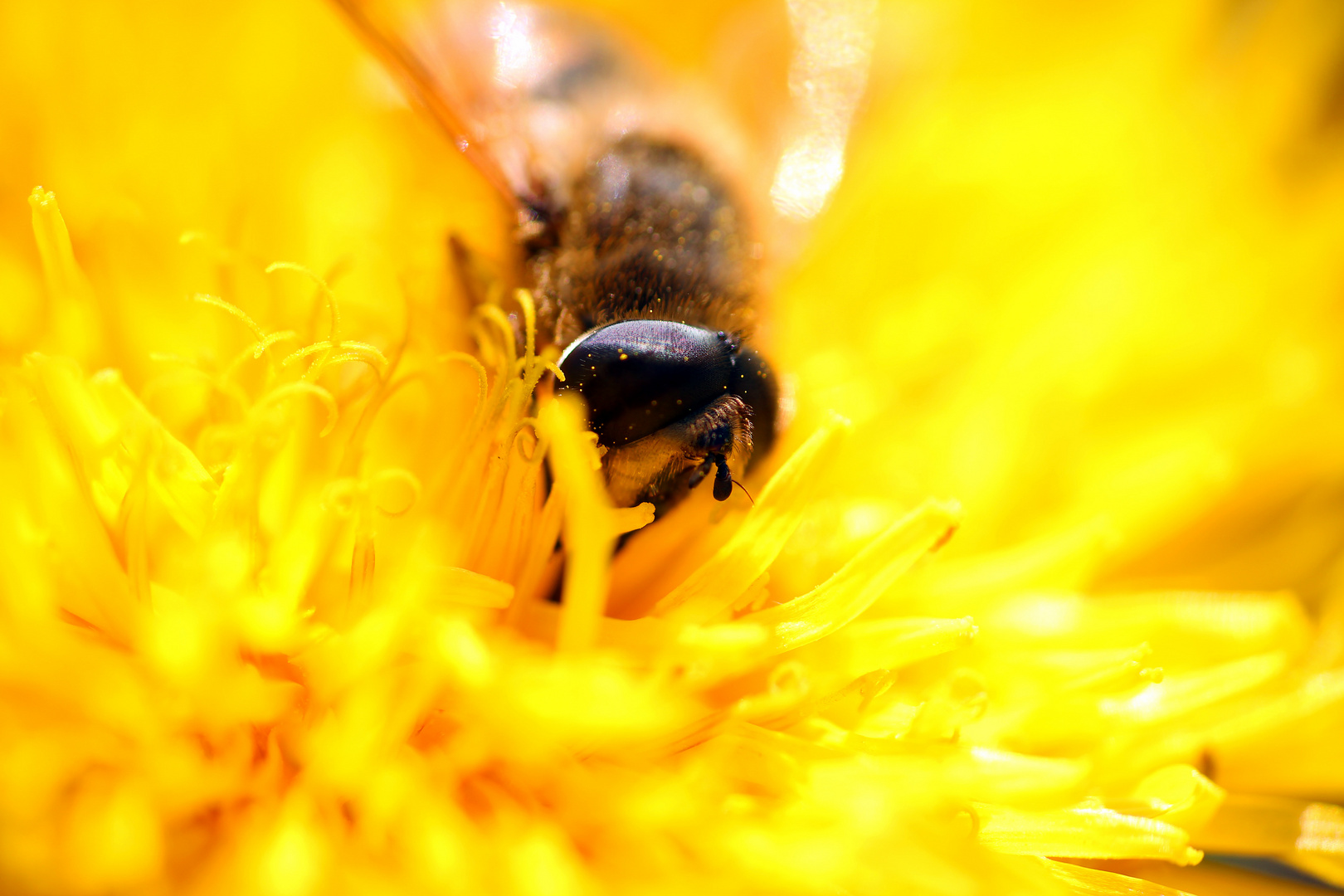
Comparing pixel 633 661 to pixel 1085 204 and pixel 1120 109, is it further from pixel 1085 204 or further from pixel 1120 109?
pixel 1120 109

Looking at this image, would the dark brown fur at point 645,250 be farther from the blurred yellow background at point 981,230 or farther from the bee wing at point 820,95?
the bee wing at point 820,95

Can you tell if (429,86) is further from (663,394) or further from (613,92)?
(663,394)

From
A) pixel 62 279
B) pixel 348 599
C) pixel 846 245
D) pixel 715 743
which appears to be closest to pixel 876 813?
pixel 715 743

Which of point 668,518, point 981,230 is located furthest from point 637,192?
point 981,230

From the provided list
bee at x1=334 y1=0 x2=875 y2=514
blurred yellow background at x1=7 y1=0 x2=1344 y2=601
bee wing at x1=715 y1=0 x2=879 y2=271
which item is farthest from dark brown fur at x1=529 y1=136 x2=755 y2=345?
bee wing at x1=715 y1=0 x2=879 y2=271

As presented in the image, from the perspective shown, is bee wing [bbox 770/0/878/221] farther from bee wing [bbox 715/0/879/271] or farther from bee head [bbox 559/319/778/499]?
bee head [bbox 559/319/778/499]
